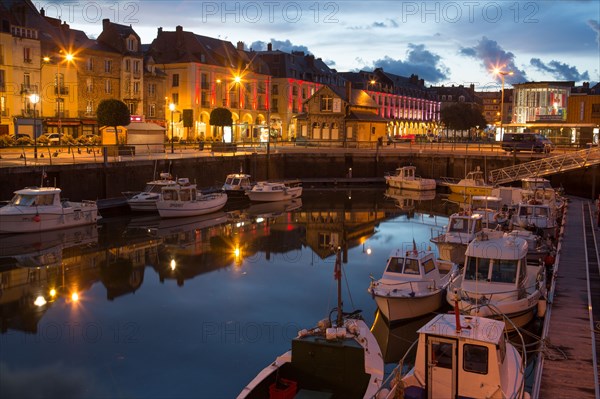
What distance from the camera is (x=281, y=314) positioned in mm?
20766

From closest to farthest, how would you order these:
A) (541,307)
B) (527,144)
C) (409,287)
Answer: (541,307), (409,287), (527,144)

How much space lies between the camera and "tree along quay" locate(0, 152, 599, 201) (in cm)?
3956

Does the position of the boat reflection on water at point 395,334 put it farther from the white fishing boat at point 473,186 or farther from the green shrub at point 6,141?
the green shrub at point 6,141

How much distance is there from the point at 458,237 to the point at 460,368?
1501 centimetres

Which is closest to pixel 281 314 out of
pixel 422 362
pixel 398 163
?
pixel 422 362

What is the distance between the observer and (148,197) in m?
41.2

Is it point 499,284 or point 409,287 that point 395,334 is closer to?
point 409,287

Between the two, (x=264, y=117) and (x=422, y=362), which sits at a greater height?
(x=264, y=117)

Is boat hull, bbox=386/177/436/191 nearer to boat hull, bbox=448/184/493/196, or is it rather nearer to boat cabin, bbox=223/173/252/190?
boat hull, bbox=448/184/493/196

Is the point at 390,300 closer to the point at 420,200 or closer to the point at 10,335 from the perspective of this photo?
the point at 10,335

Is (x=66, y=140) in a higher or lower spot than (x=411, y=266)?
higher

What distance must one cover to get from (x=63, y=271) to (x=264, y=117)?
68.3 m

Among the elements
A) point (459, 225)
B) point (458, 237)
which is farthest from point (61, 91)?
point (458, 237)

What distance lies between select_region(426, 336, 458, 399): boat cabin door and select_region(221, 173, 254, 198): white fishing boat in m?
36.7
